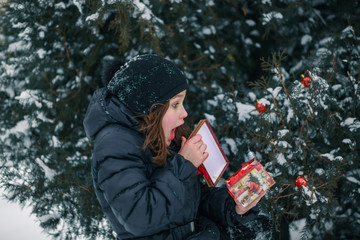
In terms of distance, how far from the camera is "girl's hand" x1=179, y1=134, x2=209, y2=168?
156 cm

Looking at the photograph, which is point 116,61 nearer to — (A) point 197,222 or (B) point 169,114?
(B) point 169,114

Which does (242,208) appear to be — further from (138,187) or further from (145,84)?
(145,84)

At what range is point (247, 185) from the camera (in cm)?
157

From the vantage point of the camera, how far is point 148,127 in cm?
154

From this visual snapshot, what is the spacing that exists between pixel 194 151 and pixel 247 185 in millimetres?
296

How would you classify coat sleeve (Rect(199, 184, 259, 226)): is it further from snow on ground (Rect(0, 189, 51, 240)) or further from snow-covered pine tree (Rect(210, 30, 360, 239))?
snow on ground (Rect(0, 189, 51, 240))

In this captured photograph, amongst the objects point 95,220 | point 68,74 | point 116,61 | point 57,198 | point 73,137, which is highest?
point 116,61

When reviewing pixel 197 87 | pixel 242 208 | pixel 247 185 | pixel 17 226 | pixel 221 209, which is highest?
pixel 247 185

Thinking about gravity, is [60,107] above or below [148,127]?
below

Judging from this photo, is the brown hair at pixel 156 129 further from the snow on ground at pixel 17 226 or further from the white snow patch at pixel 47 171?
the snow on ground at pixel 17 226

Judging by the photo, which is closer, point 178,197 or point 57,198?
point 178,197

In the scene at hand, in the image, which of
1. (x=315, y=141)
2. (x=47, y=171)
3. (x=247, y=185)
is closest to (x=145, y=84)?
(x=247, y=185)

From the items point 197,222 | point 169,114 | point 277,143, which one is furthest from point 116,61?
point 277,143

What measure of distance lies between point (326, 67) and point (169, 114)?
177 cm
